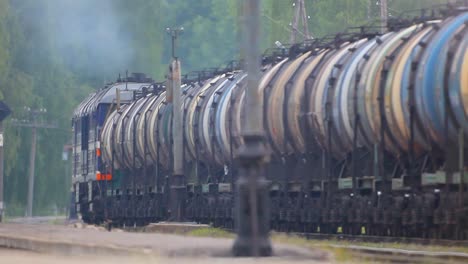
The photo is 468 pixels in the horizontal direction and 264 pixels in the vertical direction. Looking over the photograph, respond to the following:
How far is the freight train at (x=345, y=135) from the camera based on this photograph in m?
20.8

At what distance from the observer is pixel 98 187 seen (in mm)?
41250

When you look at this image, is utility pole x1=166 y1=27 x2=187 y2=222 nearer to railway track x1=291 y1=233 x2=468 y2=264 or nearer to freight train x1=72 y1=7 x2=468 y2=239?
freight train x1=72 y1=7 x2=468 y2=239

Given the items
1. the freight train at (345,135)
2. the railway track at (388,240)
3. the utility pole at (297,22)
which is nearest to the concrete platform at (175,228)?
the freight train at (345,135)

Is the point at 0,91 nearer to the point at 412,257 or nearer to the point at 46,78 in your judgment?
the point at 46,78

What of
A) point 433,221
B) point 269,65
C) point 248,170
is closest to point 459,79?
point 433,221

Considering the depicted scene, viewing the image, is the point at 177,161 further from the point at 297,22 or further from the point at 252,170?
the point at 252,170

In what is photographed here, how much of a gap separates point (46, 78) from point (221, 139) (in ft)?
110

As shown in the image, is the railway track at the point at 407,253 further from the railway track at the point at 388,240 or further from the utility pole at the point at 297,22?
the utility pole at the point at 297,22

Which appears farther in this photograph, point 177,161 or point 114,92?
point 114,92

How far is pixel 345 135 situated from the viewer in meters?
24.1

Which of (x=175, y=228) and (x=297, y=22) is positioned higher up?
(x=297, y=22)

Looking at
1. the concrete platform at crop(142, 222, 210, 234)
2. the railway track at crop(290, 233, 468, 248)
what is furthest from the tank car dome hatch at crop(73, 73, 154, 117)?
the railway track at crop(290, 233, 468, 248)

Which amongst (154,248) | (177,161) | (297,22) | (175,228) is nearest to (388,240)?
(175,228)

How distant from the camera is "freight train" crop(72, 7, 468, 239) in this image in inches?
819
